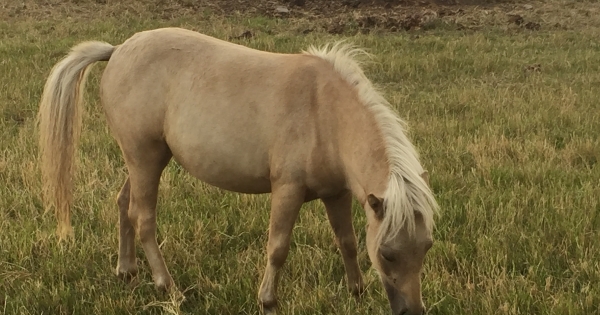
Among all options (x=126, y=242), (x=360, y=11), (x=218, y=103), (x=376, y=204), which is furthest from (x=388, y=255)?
(x=360, y=11)

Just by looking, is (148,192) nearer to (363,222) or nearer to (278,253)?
(278,253)

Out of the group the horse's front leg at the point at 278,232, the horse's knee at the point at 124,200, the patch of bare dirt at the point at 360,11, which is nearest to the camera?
the horse's front leg at the point at 278,232

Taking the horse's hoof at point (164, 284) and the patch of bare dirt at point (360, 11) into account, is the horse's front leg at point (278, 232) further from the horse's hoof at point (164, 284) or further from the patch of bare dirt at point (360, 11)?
the patch of bare dirt at point (360, 11)

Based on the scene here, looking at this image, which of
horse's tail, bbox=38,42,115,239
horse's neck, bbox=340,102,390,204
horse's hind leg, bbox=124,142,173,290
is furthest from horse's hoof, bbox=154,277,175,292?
horse's neck, bbox=340,102,390,204

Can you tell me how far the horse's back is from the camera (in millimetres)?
3057

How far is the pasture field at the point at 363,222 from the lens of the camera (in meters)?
3.25

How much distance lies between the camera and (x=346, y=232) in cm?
339

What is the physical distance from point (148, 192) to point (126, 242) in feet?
1.47

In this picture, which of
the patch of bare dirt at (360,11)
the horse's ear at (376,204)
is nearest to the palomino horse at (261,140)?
the horse's ear at (376,204)

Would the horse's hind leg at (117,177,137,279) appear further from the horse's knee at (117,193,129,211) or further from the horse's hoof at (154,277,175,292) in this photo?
the horse's hoof at (154,277,175,292)

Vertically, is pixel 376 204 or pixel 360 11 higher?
pixel 376 204

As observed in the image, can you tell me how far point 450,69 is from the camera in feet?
32.9

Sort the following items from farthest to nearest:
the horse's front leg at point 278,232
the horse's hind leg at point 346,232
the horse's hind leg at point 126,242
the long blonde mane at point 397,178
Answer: the horse's hind leg at point 126,242 < the horse's hind leg at point 346,232 < the horse's front leg at point 278,232 < the long blonde mane at point 397,178

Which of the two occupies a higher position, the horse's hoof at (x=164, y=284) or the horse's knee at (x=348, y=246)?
the horse's knee at (x=348, y=246)
